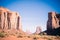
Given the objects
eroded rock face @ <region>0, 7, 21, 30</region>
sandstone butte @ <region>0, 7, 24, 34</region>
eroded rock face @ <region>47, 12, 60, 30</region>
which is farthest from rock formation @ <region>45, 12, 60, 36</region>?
eroded rock face @ <region>0, 7, 21, 30</region>

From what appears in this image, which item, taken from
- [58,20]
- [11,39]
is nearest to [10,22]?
[58,20]

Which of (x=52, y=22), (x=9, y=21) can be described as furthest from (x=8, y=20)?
(x=52, y=22)

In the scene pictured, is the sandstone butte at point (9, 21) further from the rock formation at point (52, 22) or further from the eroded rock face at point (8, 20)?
the rock formation at point (52, 22)

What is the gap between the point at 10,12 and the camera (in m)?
55.0

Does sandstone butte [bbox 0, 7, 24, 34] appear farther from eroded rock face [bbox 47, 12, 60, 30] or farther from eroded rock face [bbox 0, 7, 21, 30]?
eroded rock face [bbox 47, 12, 60, 30]

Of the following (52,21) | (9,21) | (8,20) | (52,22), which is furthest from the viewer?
(52,21)

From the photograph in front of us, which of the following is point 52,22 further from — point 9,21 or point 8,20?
point 8,20

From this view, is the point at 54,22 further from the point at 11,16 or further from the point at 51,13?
the point at 11,16

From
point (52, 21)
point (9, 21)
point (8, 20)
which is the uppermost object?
point (8, 20)

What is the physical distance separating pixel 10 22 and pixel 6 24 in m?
2.35

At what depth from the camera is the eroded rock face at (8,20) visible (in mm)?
49584

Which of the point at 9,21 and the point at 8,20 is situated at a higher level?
the point at 8,20

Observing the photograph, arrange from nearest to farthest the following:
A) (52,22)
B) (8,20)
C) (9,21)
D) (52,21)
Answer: (8,20)
(9,21)
(52,22)
(52,21)

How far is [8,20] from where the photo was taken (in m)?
53.3
